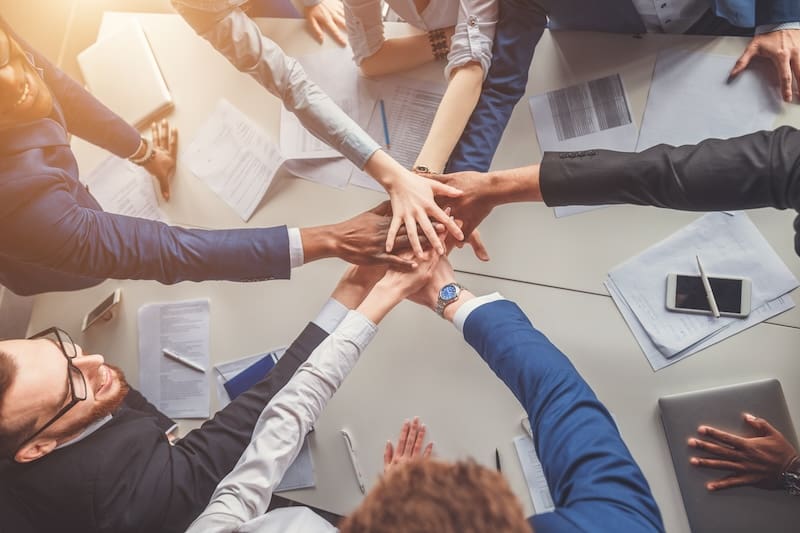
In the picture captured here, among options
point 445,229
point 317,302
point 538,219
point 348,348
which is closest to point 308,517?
point 348,348

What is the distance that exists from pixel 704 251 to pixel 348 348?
82cm

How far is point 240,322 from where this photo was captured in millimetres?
1511

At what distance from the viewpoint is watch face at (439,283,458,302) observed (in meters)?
1.27

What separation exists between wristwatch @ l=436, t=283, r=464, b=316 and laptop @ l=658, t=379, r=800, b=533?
496 millimetres

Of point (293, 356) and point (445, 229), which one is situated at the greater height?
point (445, 229)

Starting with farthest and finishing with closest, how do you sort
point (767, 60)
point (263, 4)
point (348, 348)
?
point (263, 4), point (767, 60), point (348, 348)

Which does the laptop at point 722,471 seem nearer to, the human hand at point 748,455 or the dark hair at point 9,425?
the human hand at point 748,455

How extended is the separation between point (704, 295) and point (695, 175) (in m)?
0.30

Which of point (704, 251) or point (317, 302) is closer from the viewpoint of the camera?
point (704, 251)

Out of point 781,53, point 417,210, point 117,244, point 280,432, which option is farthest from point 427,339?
point 781,53

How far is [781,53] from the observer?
127cm

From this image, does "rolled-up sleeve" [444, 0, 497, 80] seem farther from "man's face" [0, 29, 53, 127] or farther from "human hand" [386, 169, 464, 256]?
"man's face" [0, 29, 53, 127]

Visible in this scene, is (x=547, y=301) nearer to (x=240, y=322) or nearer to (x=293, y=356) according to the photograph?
(x=293, y=356)

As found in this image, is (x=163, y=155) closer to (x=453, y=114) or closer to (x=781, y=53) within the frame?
(x=453, y=114)
